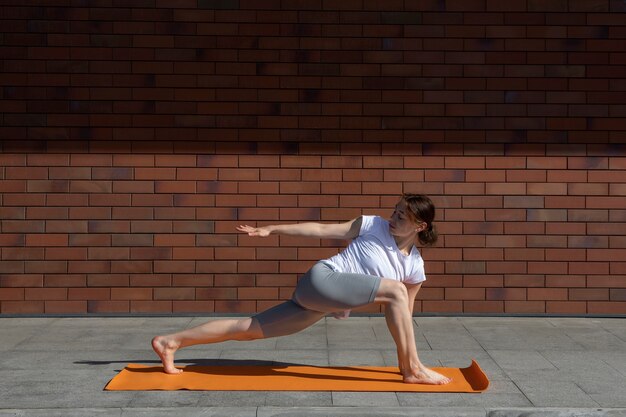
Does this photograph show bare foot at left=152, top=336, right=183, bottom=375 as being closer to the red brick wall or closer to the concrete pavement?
the concrete pavement

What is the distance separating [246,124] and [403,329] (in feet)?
12.6

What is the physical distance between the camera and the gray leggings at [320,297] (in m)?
6.70

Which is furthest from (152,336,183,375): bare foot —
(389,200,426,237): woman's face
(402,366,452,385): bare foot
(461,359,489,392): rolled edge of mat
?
(461,359,489,392): rolled edge of mat

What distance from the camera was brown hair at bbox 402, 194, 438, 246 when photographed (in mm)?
6867

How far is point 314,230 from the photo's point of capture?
689 cm

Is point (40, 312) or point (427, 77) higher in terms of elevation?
point (427, 77)

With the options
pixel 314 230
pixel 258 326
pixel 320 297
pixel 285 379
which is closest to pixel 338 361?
pixel 285 379

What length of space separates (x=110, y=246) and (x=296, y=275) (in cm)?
187

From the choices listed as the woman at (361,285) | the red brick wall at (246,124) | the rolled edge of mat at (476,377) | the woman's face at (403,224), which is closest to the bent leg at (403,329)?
the woman at (361,285)

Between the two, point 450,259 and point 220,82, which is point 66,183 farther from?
point 450,259

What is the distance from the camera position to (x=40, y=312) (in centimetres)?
1002

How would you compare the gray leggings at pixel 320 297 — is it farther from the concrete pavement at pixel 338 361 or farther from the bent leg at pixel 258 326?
the concrete pavement at pixel 338 361

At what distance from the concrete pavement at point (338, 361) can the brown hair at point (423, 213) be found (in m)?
1.09

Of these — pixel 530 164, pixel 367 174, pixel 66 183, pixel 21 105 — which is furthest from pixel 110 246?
pixel 530 164
